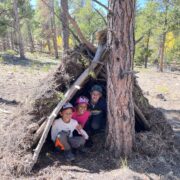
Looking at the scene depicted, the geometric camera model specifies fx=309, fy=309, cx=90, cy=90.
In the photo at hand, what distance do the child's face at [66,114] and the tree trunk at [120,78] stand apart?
630 mm

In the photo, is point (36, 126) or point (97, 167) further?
point (36, 126)

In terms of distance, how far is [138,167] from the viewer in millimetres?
4617

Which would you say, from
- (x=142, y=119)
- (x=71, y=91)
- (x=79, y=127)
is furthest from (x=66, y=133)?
(x=142, y=119)

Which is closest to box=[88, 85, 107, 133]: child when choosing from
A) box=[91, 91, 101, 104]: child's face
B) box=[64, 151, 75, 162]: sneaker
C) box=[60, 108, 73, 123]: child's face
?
box=[91, 91, 101, 104]: child's face

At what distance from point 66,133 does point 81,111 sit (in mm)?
536

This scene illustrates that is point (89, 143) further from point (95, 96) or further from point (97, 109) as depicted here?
point (95, 96)

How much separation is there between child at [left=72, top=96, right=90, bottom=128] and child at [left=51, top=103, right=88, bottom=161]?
23 centimetres

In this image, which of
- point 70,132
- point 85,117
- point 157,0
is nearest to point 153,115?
point 85,117

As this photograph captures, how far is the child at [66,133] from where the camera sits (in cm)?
493

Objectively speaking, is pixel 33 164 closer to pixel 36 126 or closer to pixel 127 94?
pixel 36 126

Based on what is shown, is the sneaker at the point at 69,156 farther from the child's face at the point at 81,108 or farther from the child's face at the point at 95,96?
the child's face at the point at 95,96

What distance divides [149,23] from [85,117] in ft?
61.4

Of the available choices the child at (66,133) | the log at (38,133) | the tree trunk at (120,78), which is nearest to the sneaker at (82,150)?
the child at (66,133)

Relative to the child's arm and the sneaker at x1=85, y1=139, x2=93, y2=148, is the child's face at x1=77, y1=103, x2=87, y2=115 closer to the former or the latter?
the child's arm
